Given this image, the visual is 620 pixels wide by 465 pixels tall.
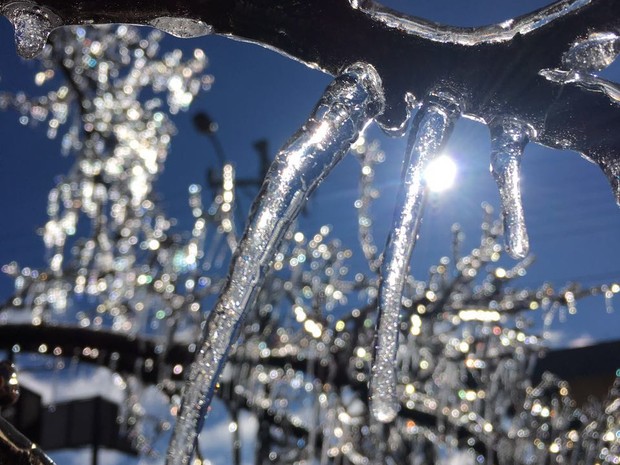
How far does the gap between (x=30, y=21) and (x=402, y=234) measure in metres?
0.72

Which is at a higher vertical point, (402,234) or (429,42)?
(429,42)

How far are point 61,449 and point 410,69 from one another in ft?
36.3

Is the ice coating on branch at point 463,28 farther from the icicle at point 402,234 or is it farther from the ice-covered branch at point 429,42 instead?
the icicle at point 402,234

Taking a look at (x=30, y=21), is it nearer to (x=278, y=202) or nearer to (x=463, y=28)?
(x=278, y=202)

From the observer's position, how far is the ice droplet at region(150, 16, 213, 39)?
1.25 metres

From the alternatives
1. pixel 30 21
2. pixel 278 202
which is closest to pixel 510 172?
pixel 278 202

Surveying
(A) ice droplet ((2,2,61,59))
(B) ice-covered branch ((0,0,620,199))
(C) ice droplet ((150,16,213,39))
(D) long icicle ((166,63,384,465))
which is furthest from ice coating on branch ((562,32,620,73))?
(A) ice droplet ((2,2,61,59))

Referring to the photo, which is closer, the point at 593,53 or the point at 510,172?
the point at 593,53

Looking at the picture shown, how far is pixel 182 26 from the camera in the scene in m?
1.27

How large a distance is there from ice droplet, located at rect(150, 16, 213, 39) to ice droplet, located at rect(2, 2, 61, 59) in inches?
6.6

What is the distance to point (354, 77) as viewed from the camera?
1287 mm

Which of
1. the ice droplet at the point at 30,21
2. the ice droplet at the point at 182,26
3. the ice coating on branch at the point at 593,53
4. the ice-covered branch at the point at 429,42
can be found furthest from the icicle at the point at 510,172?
the ice droplet at the point at 30,21

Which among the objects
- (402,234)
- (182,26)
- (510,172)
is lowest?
(402,234)

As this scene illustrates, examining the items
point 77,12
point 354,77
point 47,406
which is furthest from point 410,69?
point 47,406
